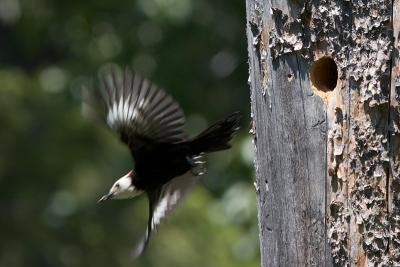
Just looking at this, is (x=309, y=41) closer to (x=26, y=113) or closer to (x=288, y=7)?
(x=288, y=7)

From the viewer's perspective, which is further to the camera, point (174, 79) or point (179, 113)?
point (174, 79)

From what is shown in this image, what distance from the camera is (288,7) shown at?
409 cm

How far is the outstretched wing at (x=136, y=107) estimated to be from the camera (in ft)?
17.3

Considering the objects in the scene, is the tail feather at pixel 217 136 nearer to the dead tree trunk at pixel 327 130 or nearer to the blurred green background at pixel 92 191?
the dead tree trunk at pixel 327 130

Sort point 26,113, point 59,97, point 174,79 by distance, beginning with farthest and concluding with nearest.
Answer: point 174,79 < point 59,97 < point 26,113

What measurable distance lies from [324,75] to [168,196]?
202cm

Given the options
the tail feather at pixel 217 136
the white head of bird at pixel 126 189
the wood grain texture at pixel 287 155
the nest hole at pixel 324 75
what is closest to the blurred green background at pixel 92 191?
the white head of bird at pixel 126 189

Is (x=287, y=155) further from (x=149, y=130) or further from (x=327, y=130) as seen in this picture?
(x=149, y=130)

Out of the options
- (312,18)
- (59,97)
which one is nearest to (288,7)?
(312,18)

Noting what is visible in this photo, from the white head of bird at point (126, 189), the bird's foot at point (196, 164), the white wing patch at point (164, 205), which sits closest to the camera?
the bird's foot at point (196, 164)

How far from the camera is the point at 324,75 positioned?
13.3ft

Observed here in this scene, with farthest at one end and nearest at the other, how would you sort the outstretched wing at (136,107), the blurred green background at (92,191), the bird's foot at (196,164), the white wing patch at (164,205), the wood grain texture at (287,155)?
the blurred green background at (92,191), the white wing patch at (164,205), the bird's foot at (196,164), the outstretched wing at (136,107), the wood grain texture at (287,155)

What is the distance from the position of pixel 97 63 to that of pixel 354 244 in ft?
27.3

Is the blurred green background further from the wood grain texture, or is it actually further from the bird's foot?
the wood grain texture
